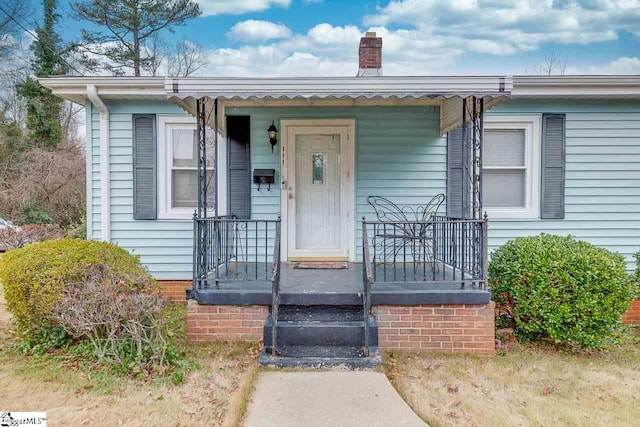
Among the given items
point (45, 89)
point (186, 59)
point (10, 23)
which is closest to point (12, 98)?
point (45, 89)

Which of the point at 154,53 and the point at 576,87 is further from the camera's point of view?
the point at 154,53

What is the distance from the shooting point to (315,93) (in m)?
3.58

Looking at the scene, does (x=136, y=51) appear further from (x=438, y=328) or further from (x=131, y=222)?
(x=438, y=328)

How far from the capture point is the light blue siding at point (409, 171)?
5277 millimetres

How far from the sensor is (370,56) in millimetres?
5535

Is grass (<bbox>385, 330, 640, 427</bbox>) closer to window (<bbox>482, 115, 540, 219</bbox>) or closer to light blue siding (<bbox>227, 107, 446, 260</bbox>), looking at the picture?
window (<bbox>482, 115, 540, 219</bbox>)

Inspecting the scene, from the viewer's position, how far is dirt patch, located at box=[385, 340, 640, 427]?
103 inches

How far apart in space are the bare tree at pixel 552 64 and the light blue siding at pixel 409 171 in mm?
9879

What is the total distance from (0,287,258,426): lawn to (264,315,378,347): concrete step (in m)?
0.32

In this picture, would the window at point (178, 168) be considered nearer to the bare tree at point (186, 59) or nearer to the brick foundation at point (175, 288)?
the brick foundation at point (175, 288)

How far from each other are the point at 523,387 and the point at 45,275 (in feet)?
13.1

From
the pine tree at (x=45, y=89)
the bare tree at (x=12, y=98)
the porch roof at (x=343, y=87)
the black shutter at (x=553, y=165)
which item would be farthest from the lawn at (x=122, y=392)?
the bare tree at (x=12, y=98)

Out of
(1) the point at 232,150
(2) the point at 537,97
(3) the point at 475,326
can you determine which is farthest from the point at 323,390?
(2) the point at 537,97

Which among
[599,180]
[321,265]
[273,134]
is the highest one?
[273,134]
